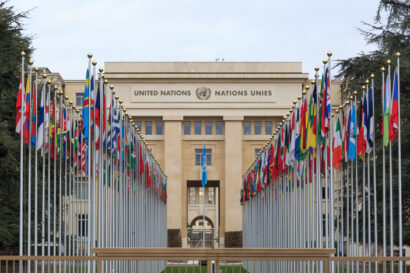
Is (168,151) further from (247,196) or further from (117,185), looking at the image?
(117,185)

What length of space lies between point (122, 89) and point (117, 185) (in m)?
54.5

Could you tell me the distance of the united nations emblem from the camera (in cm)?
8606

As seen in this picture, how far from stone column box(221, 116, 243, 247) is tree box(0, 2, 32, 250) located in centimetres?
4412

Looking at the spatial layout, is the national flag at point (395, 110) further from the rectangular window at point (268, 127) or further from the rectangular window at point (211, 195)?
the rectangular window at point (211, 195)

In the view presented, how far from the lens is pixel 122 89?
85.7 m

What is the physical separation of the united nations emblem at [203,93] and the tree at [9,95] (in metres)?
46.8

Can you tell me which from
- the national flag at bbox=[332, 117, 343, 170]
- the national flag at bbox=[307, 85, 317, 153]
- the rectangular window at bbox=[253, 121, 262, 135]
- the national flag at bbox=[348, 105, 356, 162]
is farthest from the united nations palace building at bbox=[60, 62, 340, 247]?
the national flag at bbox=[307, 85, 317, 153]

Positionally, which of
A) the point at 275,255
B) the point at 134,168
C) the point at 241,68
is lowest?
the point at 275,255

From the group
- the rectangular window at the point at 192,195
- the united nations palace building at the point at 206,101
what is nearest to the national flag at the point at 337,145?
the united nations palace building at the point at 206,101

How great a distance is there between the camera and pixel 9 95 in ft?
123

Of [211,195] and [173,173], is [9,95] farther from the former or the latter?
[211,195]

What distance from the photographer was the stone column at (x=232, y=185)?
269 ft

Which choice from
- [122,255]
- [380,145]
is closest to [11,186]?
[380,145]

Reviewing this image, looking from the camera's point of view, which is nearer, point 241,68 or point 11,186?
point 11,186
